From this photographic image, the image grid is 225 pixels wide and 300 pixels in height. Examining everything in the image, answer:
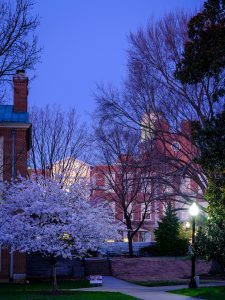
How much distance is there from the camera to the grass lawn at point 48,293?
2112 centimetres

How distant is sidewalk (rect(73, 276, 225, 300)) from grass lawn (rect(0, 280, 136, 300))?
102 centimetres

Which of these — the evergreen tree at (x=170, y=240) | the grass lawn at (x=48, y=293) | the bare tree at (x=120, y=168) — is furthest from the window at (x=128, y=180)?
the grass lawn at (x=48, y=293)

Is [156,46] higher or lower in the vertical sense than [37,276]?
higher

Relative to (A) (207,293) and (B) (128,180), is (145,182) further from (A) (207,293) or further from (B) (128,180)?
(A) (207,293)

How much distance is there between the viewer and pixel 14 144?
30.4m

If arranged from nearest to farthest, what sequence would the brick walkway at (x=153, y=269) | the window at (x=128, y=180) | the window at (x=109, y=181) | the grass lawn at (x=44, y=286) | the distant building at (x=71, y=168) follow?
the grass lawn at (x=44, y=286), the window at (x=128, y=180), the brick walkway at (x=153, y=269), the distant building at (x=71, y=168), the window at (x=109, y=181)

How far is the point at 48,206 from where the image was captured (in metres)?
25.0

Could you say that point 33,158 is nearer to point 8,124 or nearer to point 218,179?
point 8,124

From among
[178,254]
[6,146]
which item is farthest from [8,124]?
[178,254]

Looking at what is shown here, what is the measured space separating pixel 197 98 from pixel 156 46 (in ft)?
11.8

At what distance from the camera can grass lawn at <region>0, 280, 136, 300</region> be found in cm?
2112

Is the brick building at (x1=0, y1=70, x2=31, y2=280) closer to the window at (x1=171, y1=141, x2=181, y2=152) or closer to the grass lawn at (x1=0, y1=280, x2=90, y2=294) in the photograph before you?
the grass lawn at (x1=0, y1=280, x2=90, y2=294)

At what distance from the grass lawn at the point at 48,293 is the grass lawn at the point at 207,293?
111 inches

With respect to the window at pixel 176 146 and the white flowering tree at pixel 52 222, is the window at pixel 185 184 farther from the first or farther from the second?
the white flowering tree at pixel 52 222
